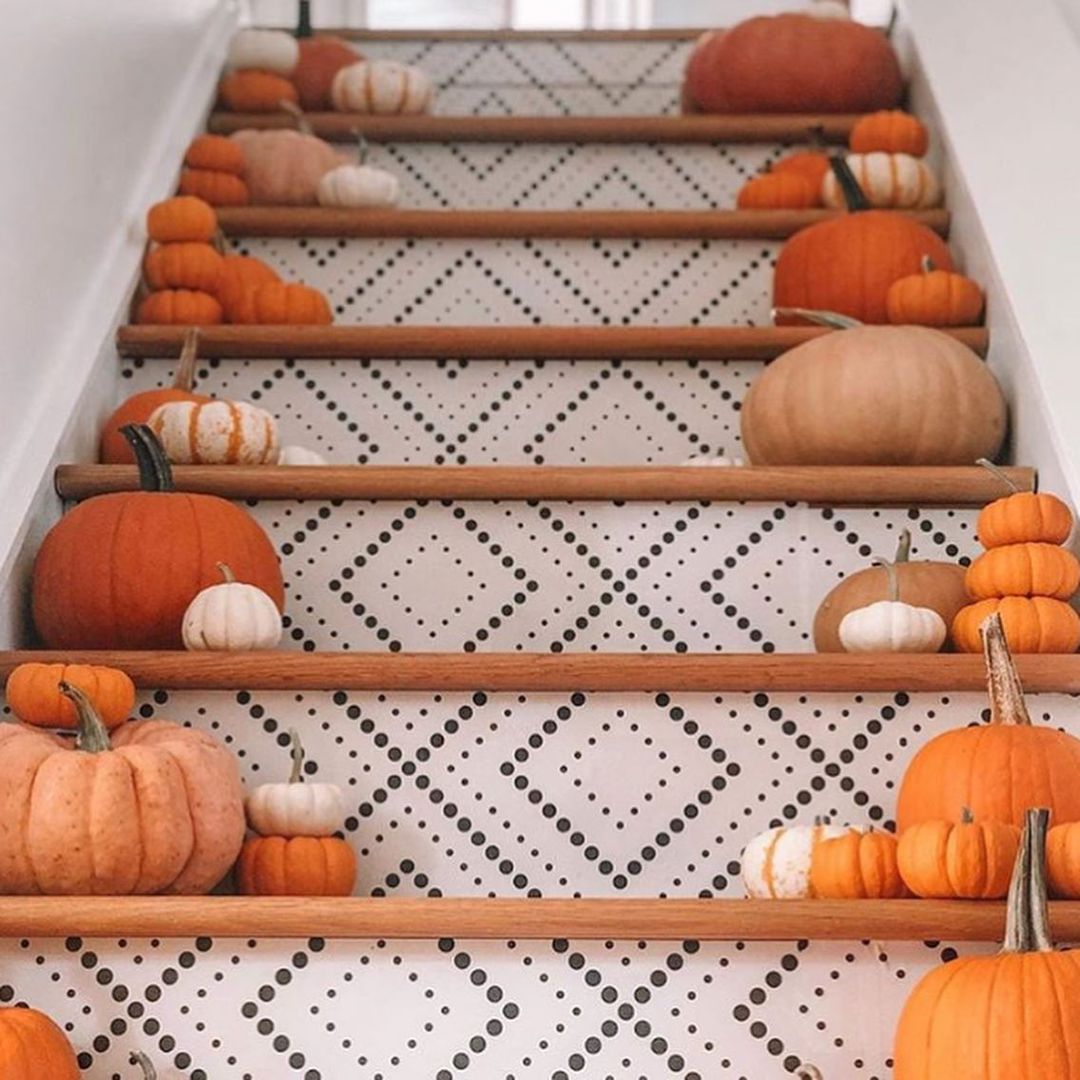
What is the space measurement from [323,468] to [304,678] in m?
0.38

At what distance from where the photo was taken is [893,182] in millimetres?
2949

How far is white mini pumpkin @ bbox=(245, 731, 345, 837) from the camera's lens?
1867 mm

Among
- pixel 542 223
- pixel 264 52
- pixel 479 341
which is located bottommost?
pixel 479 341

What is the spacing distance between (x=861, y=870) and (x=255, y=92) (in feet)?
6.54

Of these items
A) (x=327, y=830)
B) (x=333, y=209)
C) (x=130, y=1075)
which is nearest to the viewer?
(x=130, y=1075)

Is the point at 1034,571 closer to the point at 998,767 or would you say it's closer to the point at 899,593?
the point at 899,593

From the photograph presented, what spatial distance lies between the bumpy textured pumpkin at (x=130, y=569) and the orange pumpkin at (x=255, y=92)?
1.32 m

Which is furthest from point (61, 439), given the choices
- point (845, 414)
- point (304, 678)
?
point (845, 414)

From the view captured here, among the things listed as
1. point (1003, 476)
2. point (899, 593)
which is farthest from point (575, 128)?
point (899, 593)

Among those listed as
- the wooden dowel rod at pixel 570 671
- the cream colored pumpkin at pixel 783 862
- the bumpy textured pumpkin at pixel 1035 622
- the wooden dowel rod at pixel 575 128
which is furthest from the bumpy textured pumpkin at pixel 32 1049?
the wooden dowel rod at pixel 575 128

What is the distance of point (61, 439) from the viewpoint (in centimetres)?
232

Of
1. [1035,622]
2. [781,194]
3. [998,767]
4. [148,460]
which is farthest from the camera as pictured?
[781,194]

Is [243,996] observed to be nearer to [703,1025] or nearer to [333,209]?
[703,1025]

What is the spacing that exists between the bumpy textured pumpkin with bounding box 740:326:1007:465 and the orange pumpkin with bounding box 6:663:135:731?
87 centimetres
